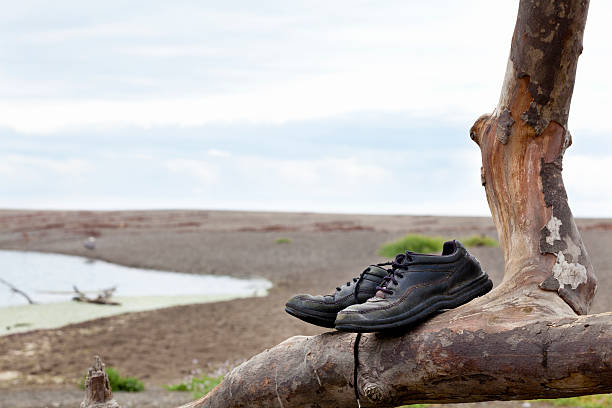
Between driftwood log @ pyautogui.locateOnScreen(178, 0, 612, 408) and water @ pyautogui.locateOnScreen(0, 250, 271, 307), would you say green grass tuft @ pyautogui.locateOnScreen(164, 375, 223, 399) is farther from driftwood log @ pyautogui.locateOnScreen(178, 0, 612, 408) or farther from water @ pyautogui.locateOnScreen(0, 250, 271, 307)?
water @ pyautogui.locateOnScreen(0, 250, 271, 307)

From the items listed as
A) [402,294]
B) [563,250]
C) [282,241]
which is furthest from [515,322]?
[282,241]

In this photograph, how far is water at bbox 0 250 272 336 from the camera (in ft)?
43.5

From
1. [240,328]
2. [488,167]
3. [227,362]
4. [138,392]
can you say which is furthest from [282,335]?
[488,167]

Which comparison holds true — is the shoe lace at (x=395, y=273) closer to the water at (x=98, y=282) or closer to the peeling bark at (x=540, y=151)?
the peeling bark at (x=540, y=151)

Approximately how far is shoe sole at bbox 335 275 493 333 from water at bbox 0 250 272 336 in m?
10.5

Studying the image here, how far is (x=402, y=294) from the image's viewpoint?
297 cm

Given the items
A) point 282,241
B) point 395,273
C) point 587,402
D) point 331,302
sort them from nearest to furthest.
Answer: point 395,273
point 331,302
point 587,402
point 282,241

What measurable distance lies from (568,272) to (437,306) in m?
0.74

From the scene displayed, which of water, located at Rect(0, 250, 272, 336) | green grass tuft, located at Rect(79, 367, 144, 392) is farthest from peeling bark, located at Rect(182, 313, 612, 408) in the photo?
water, located at Rect(0, 250, 272, 336)

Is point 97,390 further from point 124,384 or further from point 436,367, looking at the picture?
point 124,384

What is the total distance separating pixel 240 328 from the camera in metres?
11.6

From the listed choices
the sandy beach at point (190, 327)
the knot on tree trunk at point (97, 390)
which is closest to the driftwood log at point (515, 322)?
the knot on tree trunk at point (97, 390)

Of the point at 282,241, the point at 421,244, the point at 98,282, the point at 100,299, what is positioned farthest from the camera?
the point at 282,241

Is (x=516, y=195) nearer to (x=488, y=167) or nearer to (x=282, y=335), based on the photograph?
(x=488, y=167)
